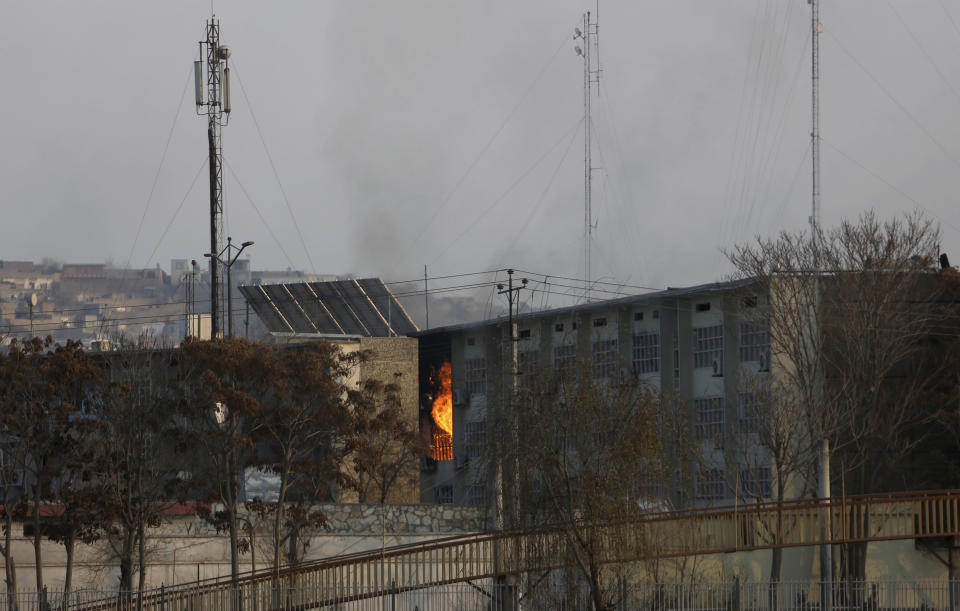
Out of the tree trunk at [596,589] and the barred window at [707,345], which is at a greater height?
the barred window at [707,345]

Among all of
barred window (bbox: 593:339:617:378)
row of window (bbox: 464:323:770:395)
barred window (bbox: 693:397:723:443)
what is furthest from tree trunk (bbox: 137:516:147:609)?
barred window (bbox: 593:339:617:378)

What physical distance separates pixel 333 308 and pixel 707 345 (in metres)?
34.5

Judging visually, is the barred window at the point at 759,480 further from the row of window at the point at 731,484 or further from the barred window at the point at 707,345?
the barred window at the point at 707,345

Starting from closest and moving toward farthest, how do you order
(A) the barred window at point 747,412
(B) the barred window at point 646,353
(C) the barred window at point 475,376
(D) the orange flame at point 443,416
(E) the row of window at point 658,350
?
(A) the barred window at point 747,412, (E) the row of window at point 658,350, (B) the barred window at point 646,353, (C) the barred window at point 475,376, (D) the orange flame at point 443,416

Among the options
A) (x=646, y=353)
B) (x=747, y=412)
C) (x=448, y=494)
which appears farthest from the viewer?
(x=448, y=494)

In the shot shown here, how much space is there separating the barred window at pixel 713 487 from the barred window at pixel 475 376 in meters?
17.5

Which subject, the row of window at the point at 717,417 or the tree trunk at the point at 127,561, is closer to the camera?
the tree trunk at the point at 127,561

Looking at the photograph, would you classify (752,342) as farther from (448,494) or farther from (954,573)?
(448,494)

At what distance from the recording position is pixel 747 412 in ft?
169

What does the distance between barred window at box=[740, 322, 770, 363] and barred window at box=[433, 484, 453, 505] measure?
20.8 m

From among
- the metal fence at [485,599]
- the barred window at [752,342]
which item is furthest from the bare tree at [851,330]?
the metal fence at [485,599]

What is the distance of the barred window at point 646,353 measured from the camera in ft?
189

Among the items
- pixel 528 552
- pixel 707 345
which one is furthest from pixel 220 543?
→ pixel 707 345

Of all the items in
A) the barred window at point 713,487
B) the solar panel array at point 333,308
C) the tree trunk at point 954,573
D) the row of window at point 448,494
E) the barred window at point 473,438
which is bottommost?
the tree trunk at point 954,573
